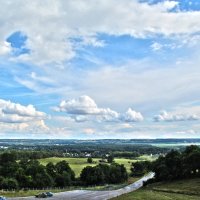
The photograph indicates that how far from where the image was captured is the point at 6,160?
7633 inches

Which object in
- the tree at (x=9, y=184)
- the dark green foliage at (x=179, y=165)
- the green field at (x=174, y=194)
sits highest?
the dark green foliage at (x=179, y=165)

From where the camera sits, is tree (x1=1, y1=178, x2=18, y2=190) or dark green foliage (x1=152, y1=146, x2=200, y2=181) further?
tree (x1=1, y1=178, x2=18, y2=190)

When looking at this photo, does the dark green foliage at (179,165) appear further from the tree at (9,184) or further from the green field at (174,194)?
the tree at (9,184)

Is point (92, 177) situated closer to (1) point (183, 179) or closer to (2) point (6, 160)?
(2) point (6, 160)

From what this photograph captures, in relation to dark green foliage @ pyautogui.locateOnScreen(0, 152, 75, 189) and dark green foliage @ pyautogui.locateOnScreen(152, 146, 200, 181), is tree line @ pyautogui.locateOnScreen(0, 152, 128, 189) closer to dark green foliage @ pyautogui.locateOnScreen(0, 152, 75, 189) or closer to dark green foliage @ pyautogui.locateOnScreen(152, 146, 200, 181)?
dark green foliage @ pyautogui.locateOnScreen(0, 152, 75, 189)

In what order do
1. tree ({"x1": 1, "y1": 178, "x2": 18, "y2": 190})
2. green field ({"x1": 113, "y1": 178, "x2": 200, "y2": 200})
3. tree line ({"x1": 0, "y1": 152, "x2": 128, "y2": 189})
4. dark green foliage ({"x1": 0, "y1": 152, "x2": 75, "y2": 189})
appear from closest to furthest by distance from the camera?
green field ({"x1": 113, "y1": 178, "x2": 200, "y2": 200})
tree ({"x1": 1, "y1": 178, "x2": 18, "y2": 190})
dark green foliage ({"x1": 0, "y1": 152, "x2": 75, "y2": 189})
tree line ({"x1": 0, "y1": 152, "x2": 128, "y2": 189})

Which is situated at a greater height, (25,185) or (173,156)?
(173,156)

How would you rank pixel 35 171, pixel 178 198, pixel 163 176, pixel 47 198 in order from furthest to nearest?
pixel 35 171 → pixel 163 176 → pixel 47 198 → pixel 178 198

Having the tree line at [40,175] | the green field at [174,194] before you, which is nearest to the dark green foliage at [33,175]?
the tree line at [40,175]

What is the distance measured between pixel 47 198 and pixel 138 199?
38.1 m

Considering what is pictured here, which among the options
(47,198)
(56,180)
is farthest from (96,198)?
(56,180)

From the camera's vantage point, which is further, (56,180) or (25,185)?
(56,180)

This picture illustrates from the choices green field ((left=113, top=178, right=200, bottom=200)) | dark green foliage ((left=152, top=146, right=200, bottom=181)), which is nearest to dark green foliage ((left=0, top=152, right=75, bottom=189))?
dark green foliage ((left=152, top=146, right=200, bottom=181))

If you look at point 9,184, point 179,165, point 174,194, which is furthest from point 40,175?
point 174,194
